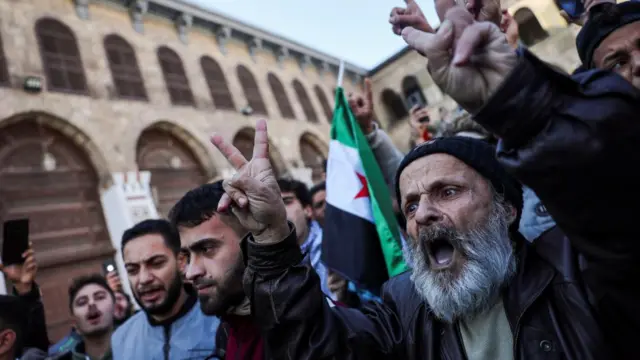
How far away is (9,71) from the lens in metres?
8.69

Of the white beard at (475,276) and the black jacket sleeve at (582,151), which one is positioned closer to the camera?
the black jacket sleeve at (582,151)

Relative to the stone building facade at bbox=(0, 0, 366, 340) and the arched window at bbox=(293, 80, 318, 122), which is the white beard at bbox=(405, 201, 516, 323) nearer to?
the stone building facade at bbox=(0, 0, 366, 340)

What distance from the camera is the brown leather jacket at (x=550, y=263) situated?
91 centimetres

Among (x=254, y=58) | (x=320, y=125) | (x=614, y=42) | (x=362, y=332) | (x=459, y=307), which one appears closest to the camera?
(x=459, y=307)

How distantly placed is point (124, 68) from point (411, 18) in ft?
37.8

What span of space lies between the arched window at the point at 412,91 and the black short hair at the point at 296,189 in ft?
56.4

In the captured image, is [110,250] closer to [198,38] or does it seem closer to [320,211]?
[320,211]

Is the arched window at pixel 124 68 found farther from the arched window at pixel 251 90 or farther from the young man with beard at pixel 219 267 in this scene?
the young man with beard at pixel 219 267

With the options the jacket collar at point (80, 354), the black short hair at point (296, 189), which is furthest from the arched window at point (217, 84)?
the jacket collar at point (80, 354)

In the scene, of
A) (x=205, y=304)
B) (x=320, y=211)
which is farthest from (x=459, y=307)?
(x=320, y=211)

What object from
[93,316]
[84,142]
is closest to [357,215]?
[93,316]

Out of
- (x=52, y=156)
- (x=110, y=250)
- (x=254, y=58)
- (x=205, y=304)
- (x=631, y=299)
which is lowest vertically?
(x=631, y=299)

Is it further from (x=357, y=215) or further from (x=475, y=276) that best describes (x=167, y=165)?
(x=475, y=276)

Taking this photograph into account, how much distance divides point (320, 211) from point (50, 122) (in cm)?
761
